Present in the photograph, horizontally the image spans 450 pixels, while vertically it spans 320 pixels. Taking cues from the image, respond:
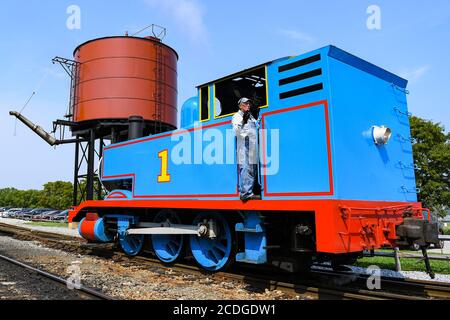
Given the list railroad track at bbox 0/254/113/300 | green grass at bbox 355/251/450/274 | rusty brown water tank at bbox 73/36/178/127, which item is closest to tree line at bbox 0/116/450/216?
green grass at bbox 355/251/450/274

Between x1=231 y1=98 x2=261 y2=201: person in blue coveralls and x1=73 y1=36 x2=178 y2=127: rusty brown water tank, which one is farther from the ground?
x1=73 y1=36 x2=178 y2=127: rusty brown water tank

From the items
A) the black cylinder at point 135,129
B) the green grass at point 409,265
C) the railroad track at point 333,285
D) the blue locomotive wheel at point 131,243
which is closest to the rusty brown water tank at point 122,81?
the black cylinder at point 135,129

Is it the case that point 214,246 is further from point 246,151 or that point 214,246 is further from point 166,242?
point 246,151

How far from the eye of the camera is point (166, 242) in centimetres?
833

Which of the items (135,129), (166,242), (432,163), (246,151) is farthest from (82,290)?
(432,163)

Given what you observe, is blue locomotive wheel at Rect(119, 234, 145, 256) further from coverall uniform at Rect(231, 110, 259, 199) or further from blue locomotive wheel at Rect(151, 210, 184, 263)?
coverall uniform at Rect(231, 110, 259, 199)

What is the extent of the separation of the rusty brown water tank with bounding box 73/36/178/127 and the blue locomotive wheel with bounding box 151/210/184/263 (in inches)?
266

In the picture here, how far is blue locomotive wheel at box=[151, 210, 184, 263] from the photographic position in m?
8.07

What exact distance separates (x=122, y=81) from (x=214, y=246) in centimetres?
931

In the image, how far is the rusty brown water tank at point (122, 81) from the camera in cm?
1412
